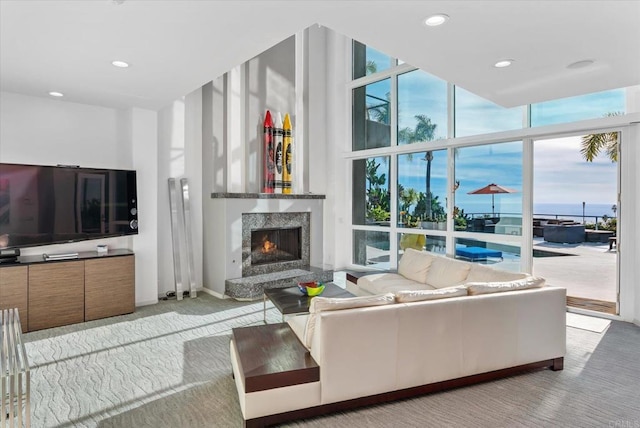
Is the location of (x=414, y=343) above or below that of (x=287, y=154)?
below

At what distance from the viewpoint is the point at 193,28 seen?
2.65 m

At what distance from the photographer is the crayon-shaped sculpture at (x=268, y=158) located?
6.20 meters

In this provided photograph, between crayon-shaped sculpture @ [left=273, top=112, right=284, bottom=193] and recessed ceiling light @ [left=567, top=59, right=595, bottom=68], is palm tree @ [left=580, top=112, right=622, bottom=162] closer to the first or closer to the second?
recessed ceiling light @ [left=567, top=59, right=595, bottom=68]

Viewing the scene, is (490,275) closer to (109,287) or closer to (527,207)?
(527,207)

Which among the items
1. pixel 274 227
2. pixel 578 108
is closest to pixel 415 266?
pixel 274 227

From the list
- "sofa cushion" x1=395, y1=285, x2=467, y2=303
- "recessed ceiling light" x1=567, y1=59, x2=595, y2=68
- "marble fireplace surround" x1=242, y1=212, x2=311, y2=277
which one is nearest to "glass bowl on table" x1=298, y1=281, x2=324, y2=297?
"sofa cushion" x1=395, y1=285, x2=467, y2=303

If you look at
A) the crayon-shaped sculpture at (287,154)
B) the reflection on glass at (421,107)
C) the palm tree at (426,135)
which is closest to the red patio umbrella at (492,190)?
the palm tree at (426,135)

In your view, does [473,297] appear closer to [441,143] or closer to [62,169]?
[441,143]

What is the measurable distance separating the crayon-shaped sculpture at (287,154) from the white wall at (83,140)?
7.00ft

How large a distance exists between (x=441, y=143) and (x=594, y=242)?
15.9ft

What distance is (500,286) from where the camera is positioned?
9.78 ft

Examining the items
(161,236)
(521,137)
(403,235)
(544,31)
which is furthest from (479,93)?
(161,236)

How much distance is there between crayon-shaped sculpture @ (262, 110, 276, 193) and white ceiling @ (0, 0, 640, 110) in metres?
2.24

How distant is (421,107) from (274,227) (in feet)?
10.6
